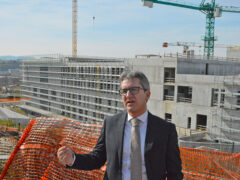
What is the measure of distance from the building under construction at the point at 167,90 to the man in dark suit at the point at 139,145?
20.2 metres

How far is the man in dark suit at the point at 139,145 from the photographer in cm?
319

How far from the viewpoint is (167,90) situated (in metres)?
28.7

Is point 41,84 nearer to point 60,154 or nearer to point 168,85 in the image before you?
point 168,85

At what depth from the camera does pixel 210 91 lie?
2362cm

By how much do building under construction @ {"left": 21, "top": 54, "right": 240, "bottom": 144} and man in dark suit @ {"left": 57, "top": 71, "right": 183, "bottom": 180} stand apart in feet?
66.2

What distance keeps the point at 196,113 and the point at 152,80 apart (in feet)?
21.4

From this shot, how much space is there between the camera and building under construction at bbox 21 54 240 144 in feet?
74.5

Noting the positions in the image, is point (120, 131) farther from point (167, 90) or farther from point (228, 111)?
point (167, 90)

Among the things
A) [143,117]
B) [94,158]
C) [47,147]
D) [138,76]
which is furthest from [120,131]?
[47,147]

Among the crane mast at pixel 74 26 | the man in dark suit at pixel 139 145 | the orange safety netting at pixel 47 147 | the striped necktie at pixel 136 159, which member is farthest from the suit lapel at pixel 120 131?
the crane mast at pixel 74 26

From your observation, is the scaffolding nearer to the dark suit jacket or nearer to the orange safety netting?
the orange safety netting

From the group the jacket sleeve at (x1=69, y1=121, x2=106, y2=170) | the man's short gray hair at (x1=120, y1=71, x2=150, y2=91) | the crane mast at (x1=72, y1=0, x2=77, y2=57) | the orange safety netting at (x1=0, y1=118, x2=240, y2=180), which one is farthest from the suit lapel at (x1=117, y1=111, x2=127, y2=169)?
the crane mast at (x1=72, y1=0, x2=77, y2=57)

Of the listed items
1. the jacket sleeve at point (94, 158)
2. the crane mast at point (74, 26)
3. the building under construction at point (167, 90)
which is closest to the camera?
the jacket sleeve at point (94, 158)

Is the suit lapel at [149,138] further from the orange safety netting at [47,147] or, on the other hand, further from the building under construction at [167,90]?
the building under construction at [167,90]
